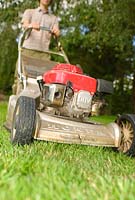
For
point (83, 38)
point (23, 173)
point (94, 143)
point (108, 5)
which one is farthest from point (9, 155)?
point (83, 38)

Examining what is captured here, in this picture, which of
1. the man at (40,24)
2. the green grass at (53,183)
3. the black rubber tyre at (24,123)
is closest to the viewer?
the green grass at (53,183)

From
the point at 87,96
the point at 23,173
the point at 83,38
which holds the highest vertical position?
the point at 83,38

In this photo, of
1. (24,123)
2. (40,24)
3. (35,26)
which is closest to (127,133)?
(24,123)

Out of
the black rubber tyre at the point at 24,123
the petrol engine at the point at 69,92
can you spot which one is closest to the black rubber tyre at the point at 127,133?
the petrol engine at the point at 69,92

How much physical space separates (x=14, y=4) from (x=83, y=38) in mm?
5277

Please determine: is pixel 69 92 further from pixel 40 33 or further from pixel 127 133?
pixel 40 33

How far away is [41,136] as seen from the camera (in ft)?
11.8

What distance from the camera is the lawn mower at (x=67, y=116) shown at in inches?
141

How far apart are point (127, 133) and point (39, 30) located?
81.4 inches

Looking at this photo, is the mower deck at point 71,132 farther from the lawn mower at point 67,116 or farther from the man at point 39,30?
the man at point 39,30

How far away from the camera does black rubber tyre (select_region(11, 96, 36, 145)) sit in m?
3.51

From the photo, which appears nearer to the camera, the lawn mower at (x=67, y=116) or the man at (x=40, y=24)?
the lawn mower at (x=67, y=116)

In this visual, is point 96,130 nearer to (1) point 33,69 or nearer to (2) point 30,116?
(2) point 30,116

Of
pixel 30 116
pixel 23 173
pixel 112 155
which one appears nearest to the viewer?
pixel 23 173
